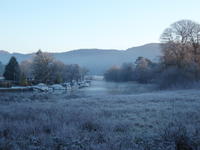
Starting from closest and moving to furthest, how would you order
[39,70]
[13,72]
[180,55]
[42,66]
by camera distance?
[180,55], [13,72], [42,66], [39,70]

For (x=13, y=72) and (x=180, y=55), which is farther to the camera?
(x=13, y=72)

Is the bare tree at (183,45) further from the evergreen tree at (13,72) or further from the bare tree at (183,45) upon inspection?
the evergreen tree at (13,72)

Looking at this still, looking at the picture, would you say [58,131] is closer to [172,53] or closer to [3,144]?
[3,144]

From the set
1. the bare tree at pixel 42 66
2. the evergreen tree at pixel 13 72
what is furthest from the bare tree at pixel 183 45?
the evergreen tree at pixel 13 72

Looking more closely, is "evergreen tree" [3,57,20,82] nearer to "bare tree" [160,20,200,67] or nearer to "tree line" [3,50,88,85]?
"tree line" [3,50,88,85]

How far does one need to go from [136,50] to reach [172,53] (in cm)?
15924

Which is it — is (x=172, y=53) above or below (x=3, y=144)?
above

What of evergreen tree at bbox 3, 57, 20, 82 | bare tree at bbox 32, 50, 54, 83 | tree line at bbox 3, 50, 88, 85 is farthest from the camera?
bare tree at bbox 32, 50, 54, 83

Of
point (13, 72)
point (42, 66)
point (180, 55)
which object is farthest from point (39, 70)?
point (180, 55)

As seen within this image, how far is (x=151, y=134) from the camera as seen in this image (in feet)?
21.6

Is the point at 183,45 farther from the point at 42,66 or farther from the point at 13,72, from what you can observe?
the point at 13,72

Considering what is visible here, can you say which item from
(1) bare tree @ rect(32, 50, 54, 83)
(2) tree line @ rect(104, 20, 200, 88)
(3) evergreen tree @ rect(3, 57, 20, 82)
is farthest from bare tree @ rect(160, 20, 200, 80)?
(3) evergreen tree @ rect(3, 57, 20, 82)

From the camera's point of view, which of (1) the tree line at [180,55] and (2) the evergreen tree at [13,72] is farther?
(2) the evergreen tree at [13,72]

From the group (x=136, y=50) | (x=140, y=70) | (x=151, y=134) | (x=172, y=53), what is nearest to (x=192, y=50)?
(x=172, y=53)
